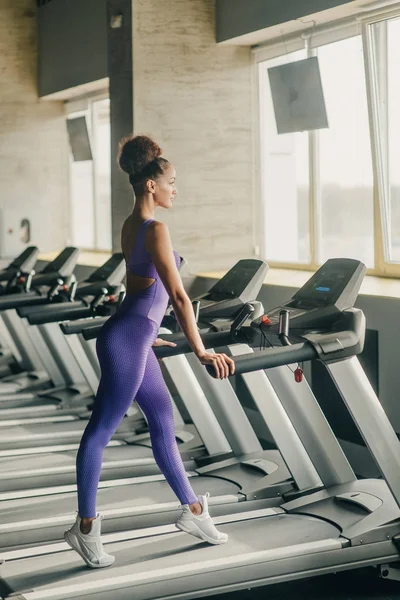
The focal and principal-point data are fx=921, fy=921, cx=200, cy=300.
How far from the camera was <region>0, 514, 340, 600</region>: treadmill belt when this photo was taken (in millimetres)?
3186

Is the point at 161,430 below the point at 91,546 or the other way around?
the other way around

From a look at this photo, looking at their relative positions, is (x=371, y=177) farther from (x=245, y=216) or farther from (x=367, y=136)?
(x=245, y=216)

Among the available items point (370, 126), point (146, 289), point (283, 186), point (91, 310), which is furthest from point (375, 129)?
point (146, 289)

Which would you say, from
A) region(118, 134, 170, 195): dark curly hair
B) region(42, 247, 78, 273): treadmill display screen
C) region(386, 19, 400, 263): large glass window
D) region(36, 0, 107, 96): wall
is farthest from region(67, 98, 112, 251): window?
region(118, 134, 170, 195): dark curly hair

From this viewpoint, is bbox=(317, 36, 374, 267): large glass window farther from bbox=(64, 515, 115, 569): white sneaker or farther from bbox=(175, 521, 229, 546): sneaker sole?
bbox=(64, 515, 115, 569): white sneaker

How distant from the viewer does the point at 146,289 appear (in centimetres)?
342

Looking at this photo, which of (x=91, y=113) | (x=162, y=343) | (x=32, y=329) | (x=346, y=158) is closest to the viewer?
(x=162, y=343)

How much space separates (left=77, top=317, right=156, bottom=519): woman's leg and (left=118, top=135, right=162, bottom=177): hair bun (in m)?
0.61

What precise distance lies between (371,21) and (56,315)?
249cm

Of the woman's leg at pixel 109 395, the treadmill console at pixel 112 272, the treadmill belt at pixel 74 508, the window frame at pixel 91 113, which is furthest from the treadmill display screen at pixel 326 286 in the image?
the window frame at pixel 91 113

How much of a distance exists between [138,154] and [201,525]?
144 cm

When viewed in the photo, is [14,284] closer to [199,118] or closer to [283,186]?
[199,118]

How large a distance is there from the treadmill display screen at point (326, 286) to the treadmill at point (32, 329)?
7.72 ft

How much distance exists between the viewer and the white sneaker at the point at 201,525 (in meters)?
3.51
